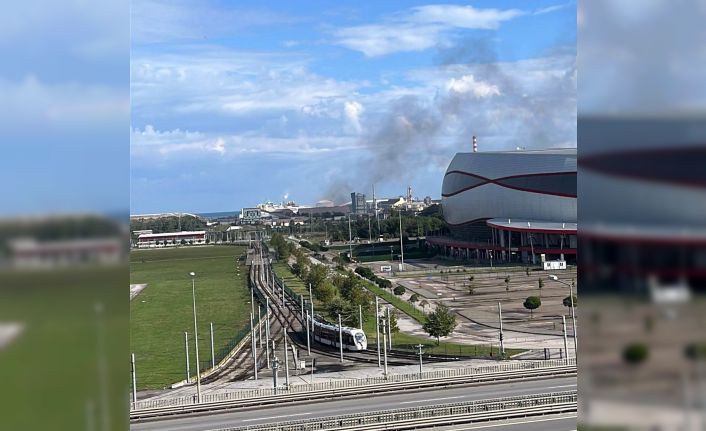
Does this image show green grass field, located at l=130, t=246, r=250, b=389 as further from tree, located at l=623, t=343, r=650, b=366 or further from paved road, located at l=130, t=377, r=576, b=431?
tree, located at l=623, t=343, r=650, b=366

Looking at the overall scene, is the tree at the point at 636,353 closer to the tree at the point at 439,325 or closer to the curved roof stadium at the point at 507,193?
the tree at the point at 439,325

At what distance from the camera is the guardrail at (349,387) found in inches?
439

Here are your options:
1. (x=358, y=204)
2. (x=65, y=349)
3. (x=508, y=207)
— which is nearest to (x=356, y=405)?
(x=65, y=349)

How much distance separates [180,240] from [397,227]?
36.1ft

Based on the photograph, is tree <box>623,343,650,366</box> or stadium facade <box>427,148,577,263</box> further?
Answer: stadium facade <box>427,148,577,263</box>

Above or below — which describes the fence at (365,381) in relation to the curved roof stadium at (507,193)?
below

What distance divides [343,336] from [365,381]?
3.84 m

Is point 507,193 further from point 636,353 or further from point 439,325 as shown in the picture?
point 636,353

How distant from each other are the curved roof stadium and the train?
17.2m

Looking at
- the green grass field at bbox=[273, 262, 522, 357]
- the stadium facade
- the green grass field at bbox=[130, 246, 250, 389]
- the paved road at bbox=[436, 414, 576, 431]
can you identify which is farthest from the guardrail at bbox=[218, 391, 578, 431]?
the stadium facade

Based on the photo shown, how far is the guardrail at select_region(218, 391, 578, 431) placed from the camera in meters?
8.59

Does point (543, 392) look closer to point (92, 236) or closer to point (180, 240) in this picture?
point (92, 236)

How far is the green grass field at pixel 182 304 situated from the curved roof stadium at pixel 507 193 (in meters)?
17.6

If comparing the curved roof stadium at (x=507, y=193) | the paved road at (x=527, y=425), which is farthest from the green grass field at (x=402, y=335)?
the curved roof stadium at (x=507, y=193)
